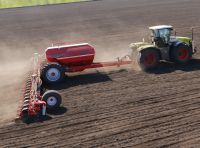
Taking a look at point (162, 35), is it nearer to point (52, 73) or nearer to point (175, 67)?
point (175, 67)

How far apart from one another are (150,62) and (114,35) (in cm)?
1088


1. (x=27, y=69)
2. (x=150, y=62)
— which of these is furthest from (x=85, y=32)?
(x=150, y=62)

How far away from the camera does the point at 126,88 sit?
14953 mm

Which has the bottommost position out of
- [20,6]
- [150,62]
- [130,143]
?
[130,143]

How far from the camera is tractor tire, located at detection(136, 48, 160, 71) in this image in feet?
57.0

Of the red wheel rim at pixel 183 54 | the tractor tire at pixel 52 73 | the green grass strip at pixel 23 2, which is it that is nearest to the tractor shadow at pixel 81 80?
the tractor tire at pixel 52 73

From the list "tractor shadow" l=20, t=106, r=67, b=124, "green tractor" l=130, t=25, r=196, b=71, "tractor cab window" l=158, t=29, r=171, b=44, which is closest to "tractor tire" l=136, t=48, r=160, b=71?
"green tractor" l=130, t=25, r=196, b=71

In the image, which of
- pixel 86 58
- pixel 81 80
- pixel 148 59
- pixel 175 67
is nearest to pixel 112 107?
pixel 81 80

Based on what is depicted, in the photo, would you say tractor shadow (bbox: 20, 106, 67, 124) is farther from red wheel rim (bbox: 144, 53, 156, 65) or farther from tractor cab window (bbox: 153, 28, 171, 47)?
tractor cab window (bbox: 153, 28, 171, 47)

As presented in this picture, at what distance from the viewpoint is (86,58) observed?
54.9 feet

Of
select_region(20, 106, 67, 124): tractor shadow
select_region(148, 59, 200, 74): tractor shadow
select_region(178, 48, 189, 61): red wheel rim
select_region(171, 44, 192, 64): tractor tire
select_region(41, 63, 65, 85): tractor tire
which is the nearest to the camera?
select_region(20, 106, 67, 124): tractor shadow

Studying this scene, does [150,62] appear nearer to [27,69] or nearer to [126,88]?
[126,88]

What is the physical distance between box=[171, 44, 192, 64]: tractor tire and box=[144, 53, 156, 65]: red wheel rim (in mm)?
903

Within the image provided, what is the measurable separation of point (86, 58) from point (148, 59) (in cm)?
277
